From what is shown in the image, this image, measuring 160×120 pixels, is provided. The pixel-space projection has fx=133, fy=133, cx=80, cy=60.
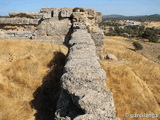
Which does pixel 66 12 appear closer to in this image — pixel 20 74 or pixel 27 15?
pixel 27 15

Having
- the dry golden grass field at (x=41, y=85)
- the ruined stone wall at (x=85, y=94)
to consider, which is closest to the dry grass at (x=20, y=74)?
the dry golden grass field at (x=41, y=85)

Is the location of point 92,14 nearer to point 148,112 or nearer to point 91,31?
point 91,31

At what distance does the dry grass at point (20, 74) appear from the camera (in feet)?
12.0

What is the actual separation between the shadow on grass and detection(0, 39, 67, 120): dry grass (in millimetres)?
153

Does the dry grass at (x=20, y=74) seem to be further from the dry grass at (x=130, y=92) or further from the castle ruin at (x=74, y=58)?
the dry grass at (x=130, y=92)

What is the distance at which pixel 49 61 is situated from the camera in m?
6.12

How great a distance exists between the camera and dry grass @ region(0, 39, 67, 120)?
3.64m

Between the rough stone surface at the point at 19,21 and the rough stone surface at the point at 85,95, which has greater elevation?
the rough stone surface at the point at 19,21

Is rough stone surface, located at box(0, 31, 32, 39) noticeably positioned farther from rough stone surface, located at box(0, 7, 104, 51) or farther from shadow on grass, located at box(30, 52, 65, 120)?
shadow on grass, located at box(30, 52, 65, 120)

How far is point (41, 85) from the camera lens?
4.75m

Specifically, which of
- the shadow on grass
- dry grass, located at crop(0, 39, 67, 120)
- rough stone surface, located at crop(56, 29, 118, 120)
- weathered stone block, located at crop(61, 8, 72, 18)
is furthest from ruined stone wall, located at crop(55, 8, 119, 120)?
weathered stone block, located at crop(61, 8, 72, 18)

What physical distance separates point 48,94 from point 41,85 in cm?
52

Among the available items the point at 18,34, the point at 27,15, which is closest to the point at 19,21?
the point at 27,15

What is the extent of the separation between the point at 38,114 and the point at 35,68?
7.52ft
